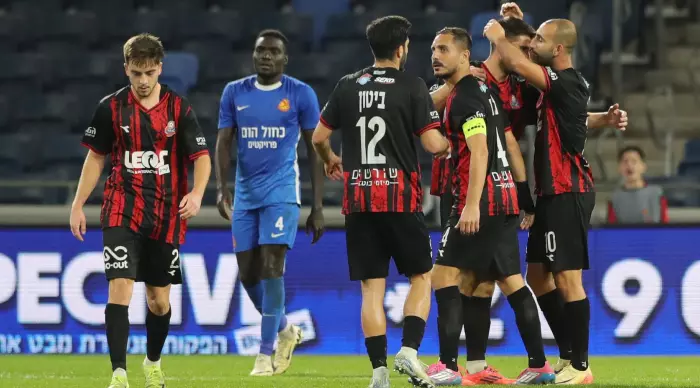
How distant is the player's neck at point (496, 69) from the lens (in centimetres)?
761

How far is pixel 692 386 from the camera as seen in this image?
289 inches

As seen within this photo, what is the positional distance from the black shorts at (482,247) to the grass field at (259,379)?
758 millimetres

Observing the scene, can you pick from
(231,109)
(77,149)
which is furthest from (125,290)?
(77,149)

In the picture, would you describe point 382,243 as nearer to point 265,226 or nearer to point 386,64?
point 386,64

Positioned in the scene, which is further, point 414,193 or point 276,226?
point 276,226

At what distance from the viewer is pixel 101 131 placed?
23.1ft

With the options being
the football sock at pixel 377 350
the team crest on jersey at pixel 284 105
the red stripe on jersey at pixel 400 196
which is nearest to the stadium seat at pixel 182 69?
the team crest on jersey at pixel 284 105

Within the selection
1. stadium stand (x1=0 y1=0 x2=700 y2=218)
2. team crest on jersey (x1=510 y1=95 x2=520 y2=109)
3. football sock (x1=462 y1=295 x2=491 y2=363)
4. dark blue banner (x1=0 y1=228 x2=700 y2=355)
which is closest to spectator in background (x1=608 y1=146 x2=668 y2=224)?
dark blue banner (x1=0 y1=228 x2=700 y2=355)

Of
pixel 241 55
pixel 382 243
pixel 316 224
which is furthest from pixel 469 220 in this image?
pixel 241 55

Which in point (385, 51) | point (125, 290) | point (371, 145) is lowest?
point (125, 290)

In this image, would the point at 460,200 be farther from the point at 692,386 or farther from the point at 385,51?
the point at 692,386

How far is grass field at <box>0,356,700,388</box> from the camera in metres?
7.67

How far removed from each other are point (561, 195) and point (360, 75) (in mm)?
1532

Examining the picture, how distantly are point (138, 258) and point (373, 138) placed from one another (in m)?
1.43
